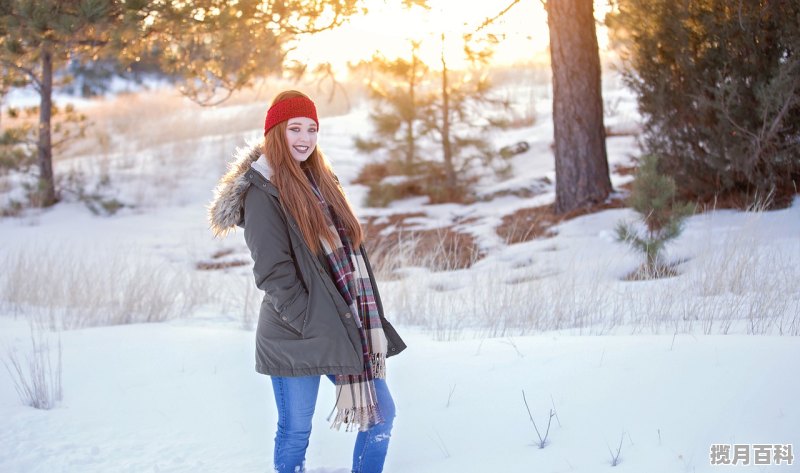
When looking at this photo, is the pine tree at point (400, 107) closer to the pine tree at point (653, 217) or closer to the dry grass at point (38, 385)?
the pine tree at point (653, 217)

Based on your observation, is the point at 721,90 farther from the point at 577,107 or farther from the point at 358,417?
the point at 358,417

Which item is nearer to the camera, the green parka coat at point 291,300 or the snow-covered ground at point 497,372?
the green parka coat at point 291,300

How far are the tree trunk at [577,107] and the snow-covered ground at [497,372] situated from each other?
154 centimetres

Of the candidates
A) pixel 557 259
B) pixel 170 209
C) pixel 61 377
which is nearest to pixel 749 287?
pixel 557 259

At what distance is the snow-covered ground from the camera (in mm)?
3369

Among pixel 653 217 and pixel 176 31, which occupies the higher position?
pixel 176 31

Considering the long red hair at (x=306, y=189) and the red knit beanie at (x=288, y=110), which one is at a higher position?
the red knit beanie at (x=288, y=110)

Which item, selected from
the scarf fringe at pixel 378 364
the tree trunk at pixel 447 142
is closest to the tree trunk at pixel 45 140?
the tree trunk at pixel 447 142

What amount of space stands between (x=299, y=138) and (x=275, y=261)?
1.73 feet

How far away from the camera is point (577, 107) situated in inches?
356

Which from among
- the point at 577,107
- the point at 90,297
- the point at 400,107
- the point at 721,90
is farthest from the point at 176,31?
the point at 721,90

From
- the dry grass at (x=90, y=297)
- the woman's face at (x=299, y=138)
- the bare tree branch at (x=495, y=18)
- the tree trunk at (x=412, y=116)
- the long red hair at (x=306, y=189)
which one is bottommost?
the dry grass at (x=90, y=297)

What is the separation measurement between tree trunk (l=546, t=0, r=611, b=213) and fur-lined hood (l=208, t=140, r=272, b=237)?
6450mm

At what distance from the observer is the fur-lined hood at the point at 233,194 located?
305 centimetres
